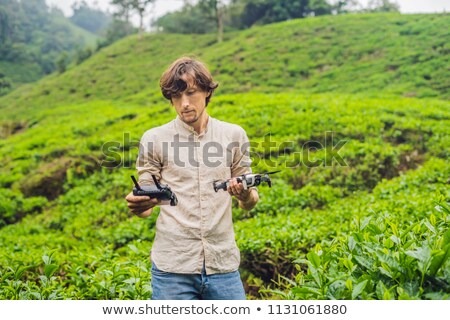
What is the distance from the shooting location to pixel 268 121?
901 centimetres

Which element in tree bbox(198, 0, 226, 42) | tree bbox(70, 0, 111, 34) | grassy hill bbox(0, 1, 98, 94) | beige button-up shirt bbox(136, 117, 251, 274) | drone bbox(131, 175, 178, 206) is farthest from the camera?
tree bbox(70, 0, 111, 34)

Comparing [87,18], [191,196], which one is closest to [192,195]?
[191,196]

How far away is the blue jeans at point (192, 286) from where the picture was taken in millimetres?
2151

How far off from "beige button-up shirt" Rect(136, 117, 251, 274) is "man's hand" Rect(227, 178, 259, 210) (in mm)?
84

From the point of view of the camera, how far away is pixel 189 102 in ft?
7.50

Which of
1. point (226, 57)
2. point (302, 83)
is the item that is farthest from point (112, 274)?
point (226, 57)

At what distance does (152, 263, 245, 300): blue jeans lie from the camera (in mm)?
2151

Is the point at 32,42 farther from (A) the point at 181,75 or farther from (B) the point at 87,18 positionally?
(A) the point at 181,75

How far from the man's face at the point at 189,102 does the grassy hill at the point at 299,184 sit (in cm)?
84

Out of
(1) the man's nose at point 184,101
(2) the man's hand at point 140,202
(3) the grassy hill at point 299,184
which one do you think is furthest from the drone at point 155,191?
(3) the grassy hill at point 299,184

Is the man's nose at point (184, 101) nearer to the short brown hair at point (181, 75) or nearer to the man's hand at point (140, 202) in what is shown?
the short brown hair at point (181, 75)

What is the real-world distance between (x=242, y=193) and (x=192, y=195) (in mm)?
235

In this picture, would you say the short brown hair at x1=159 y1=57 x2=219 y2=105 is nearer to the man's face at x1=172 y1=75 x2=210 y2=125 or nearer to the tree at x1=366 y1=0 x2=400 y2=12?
the man's face at x1=172 y1=75 x2=210 y2=125

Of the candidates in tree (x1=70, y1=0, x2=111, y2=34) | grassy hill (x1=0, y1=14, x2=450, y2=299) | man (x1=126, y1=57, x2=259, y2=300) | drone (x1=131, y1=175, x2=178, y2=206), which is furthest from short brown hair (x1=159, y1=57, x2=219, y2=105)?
tree (x1=70, y1=0, x2=111, y2=34)
